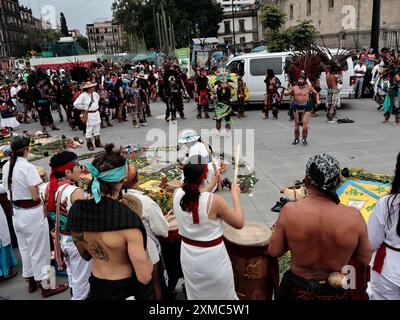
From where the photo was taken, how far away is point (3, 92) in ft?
49.0

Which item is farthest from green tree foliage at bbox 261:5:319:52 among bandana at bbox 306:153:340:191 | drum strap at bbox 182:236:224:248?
bandana at bbox 306:153:340:191

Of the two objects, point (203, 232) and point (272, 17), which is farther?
point (272, 17)

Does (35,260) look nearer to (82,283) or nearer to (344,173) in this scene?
(82,283)

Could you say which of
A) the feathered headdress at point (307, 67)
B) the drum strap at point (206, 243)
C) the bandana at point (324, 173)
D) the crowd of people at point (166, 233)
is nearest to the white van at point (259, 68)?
the feathered headdress at point (307, 67)

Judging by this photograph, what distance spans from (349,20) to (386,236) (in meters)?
33.7

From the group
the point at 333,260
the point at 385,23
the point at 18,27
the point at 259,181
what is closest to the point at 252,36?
the point at 385,23

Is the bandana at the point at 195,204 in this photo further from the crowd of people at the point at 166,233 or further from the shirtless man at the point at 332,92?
the shirtless man at the point at 332,92

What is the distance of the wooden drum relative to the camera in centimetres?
341

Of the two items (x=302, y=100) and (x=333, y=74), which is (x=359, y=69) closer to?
(x=333, y=74)

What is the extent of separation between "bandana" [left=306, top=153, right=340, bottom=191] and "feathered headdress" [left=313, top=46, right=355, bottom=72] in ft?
33.2

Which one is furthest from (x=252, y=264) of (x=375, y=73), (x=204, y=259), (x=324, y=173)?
(x=375, y=73)

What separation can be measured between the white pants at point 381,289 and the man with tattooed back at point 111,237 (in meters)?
1.58

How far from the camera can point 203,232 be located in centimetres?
300

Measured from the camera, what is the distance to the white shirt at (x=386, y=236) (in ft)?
8.43
